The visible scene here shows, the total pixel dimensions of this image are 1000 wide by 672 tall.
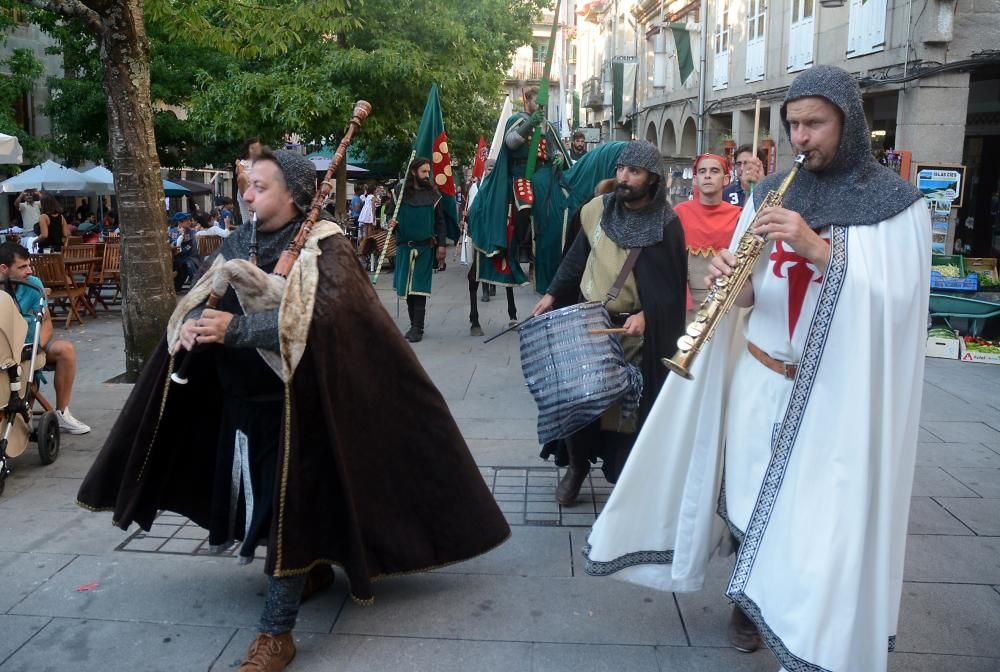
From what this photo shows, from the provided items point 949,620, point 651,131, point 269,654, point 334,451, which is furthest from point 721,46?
point 269,654

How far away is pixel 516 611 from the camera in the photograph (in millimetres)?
3572

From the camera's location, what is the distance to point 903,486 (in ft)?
9.05

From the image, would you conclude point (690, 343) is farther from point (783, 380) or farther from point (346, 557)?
point (346, 557)

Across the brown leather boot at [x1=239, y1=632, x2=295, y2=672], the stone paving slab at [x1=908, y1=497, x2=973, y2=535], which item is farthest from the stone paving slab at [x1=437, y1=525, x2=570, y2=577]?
the stone paving slab at [x1=908, y1=497, x2=973, y2=535]

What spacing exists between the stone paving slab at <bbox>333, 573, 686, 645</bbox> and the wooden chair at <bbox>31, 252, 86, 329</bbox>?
8.37 m

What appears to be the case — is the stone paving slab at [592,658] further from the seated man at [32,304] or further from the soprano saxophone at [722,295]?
the seated man at [32,304]

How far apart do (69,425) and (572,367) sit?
3.69m

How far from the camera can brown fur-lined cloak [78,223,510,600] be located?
3021mm

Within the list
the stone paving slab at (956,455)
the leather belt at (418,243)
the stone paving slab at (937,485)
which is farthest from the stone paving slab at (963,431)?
the leather belt at (418,243)

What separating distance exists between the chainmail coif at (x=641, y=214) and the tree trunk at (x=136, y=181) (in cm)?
417

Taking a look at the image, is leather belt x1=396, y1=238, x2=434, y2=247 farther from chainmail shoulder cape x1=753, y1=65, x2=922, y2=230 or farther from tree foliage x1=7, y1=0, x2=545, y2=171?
chainmail shoulder cape x1=753, y1=65, x2=922, y2=230

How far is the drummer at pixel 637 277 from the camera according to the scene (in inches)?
172

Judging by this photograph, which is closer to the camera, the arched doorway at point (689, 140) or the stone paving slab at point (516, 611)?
the stone paving slab at point (516, 611)

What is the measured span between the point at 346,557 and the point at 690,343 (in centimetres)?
139
